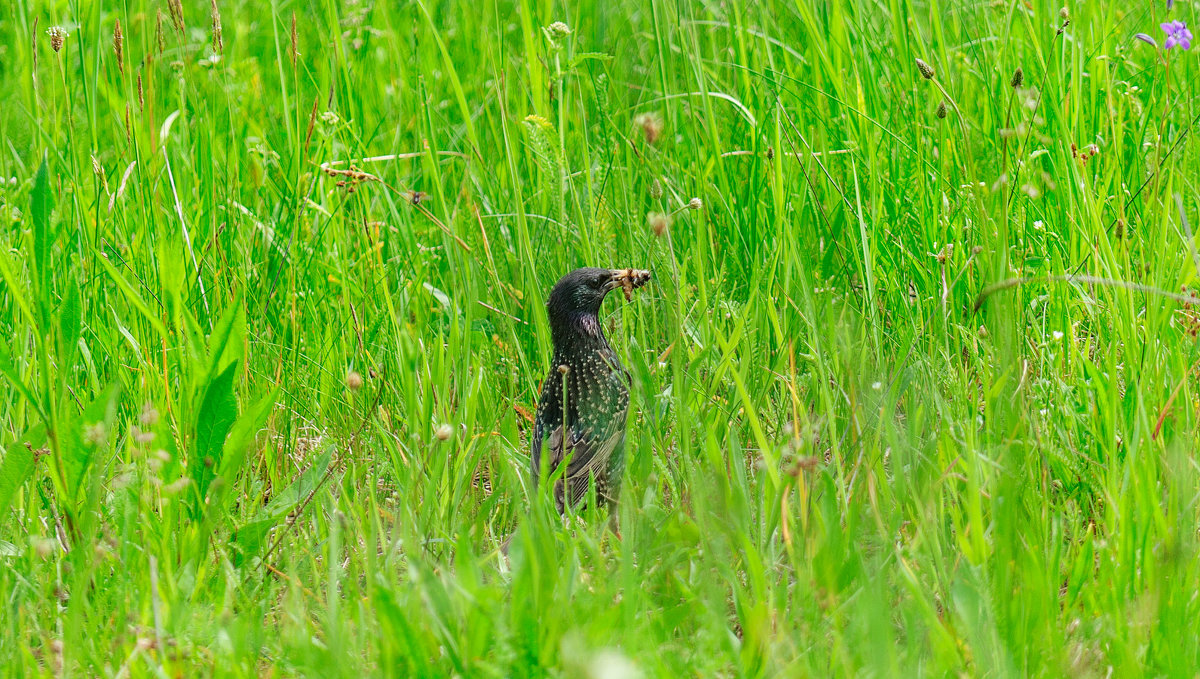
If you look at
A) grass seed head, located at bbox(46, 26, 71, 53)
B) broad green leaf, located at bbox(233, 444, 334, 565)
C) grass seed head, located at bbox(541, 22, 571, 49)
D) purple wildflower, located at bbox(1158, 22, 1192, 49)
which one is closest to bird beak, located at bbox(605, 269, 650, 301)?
grass seed head, located at bbox(541, 22, 571, 49)

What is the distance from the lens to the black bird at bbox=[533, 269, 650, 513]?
342cm

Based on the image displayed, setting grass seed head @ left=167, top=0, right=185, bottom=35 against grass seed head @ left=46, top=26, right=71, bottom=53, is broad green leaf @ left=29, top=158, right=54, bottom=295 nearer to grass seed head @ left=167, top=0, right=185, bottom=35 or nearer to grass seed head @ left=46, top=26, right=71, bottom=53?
grass seed head @ left=46, top=26, right=71, bottom=53

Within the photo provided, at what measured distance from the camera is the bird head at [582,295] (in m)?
3.68

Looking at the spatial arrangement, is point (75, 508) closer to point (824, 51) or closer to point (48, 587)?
point (48, 587)

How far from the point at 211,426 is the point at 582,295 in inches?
54.8

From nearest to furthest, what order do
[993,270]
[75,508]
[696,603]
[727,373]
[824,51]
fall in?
[696,603] < [75,508] < [993,270] < [727,373] < [824,51]

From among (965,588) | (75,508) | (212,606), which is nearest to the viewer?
(965,588)

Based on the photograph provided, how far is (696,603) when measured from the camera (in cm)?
212

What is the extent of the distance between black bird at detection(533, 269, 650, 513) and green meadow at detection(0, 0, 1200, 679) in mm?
105

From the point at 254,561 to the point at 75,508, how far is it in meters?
0.40

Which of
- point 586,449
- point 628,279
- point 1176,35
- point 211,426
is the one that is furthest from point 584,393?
point 1176,35

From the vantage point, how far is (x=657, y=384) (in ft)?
11.2

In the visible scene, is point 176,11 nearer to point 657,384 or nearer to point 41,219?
point 41,219

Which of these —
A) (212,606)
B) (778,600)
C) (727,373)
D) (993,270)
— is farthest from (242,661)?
(993,270)
